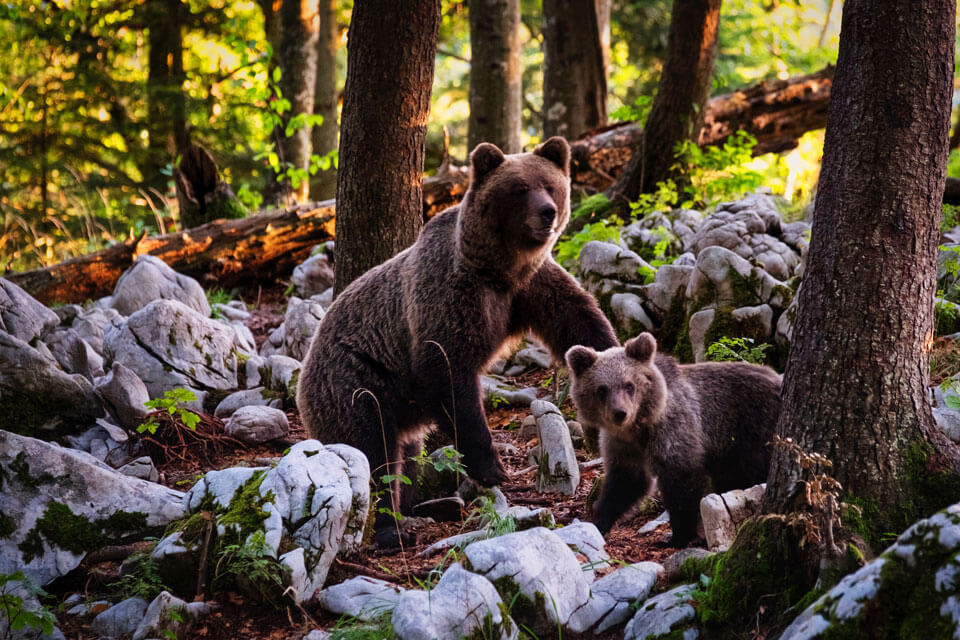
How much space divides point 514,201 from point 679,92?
4.97 meters

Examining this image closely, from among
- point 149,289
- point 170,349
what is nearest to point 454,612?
point 170,349

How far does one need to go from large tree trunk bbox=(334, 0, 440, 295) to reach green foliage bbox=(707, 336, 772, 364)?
2641 mm

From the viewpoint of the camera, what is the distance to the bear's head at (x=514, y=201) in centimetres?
512

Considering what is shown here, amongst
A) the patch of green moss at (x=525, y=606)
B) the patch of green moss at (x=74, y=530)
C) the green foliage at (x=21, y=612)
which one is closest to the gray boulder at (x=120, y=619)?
the green foliage at (x=21, y=612)

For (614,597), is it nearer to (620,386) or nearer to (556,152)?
(620,386)

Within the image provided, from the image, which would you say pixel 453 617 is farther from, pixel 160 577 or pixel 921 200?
pixel 921 200

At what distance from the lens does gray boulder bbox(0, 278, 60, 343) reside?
7.04m

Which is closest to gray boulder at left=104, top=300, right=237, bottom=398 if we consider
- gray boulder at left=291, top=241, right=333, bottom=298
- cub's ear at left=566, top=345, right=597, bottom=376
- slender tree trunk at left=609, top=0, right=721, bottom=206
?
gray boulder at left=291, top=241, right=333, bottom=298

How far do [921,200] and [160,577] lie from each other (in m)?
3.71

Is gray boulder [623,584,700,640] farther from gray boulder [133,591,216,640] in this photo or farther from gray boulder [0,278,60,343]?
gray boulder [0,278,60,343]

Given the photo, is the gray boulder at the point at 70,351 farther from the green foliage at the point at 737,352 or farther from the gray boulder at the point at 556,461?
the green foliage at the point at 737,352

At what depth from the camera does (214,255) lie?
10.4 m

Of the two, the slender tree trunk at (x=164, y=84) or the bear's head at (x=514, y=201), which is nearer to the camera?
the bear's head at (x=514, y=201)

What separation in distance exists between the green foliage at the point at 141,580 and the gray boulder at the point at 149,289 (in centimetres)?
→ 527
